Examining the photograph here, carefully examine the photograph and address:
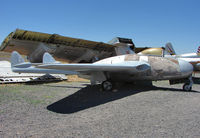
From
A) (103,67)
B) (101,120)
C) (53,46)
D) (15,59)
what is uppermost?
(53,46)

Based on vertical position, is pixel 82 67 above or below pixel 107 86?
above

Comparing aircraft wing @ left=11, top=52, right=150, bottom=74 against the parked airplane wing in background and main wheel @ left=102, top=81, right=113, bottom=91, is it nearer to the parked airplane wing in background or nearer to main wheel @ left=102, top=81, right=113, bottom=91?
main wheel @ left=102, top=81, right=113, bottom=91

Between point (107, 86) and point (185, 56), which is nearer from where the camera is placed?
point (107, 86)

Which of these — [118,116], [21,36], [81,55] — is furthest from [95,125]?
[81,55]

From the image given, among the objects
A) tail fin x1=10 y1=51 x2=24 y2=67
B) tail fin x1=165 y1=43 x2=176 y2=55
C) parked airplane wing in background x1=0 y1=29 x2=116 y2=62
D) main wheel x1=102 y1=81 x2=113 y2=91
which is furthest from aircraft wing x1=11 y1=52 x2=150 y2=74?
tail fin x1=165 y1=43 x2=176 y2=55

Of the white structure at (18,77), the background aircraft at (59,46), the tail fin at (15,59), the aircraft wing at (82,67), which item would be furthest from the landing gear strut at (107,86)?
the background aircraft at (59,46)

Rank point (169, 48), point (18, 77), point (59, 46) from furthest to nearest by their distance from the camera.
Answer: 1. point (169, 48)
2. point (59, 46)
3. point (18, 77)

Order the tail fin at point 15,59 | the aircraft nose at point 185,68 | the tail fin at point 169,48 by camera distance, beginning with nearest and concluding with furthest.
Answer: the aircraft nose at point 185,68
the tail fin at point 15,59
the tail fin at point 169,48

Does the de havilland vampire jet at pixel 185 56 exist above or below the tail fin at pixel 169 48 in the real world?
below

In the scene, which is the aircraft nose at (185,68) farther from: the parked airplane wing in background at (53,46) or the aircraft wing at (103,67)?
the parked airplane wing in background at (53,46)

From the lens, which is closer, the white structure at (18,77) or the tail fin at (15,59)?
the white structure at (18,77)

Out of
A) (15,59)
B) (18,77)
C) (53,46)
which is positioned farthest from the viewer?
(53,46)

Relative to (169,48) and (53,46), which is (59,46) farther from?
(169,48)

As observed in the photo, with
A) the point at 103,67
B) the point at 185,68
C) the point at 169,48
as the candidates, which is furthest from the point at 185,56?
the point at 103,67
